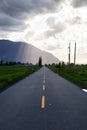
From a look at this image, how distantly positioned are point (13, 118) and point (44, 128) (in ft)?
5.20

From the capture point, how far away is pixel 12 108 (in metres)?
9.27

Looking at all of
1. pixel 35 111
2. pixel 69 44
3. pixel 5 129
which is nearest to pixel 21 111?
pixel 35 111

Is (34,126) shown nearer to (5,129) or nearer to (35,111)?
(5,129)

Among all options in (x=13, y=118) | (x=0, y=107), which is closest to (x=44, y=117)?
(x=13, y=118)

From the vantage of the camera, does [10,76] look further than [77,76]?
No

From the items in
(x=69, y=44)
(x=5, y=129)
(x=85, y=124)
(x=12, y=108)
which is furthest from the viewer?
(x=69, y=44)

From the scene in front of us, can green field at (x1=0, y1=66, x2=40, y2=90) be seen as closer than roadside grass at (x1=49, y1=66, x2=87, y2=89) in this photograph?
Yes

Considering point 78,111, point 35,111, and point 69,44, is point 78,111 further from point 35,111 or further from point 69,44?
point 69,44

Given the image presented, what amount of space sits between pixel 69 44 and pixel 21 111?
290ft

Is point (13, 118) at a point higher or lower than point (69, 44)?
lower

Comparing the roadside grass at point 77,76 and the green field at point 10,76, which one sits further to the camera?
the roadside grass at point 77,76

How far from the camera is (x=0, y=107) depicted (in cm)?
948

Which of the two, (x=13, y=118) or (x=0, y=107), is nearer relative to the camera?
(x=13, y=118)

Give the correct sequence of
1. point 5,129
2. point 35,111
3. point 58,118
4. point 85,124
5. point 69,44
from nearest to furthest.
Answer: point 5,129 < point 85,124 < point 58,118 < point 35,111 < point 69,44
